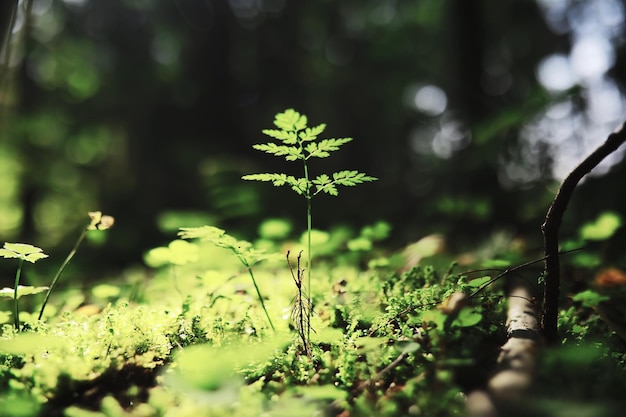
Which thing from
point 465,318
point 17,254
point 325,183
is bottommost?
point 465,318

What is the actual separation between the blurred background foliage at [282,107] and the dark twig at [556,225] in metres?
2.71

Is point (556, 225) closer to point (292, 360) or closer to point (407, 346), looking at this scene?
point (407, 346)

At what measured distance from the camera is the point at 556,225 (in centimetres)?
133

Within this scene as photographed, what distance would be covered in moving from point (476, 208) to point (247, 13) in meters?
13.3

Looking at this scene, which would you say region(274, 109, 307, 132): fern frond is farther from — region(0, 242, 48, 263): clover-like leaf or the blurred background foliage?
the blurred background foliage

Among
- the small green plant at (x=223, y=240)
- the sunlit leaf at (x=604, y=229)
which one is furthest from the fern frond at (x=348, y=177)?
the sunlit leaf at (x=604, y=229)

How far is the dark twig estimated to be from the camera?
1164mm

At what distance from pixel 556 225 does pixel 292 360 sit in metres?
1.02

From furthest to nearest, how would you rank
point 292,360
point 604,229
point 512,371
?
point 604,229 → point 292,360 → point 512,371

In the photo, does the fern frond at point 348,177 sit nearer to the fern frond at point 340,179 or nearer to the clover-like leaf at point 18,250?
the fern frond at point 340,179

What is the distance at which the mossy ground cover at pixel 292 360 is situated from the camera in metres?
1.09

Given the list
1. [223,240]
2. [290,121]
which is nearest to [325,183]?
[290,121]

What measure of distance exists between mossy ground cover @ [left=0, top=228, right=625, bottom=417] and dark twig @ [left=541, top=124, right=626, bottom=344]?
128 mm

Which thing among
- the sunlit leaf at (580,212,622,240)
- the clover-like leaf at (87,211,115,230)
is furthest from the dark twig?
the clover-like leaf at (87,211,115,230)
